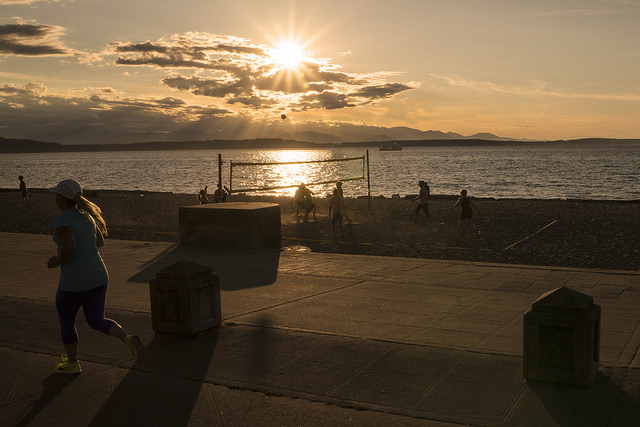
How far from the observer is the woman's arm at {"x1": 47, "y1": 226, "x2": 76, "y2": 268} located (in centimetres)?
536

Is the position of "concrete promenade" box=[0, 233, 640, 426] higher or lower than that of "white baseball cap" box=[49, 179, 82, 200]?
lower

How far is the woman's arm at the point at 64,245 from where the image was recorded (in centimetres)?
536

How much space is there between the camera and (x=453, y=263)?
1215 centimetres

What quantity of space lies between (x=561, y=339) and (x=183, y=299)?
153 inches

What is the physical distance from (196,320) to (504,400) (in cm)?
341

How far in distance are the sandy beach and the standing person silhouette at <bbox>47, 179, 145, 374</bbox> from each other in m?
9.96

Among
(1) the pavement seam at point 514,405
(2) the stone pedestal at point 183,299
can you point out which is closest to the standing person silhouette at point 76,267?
(2) the stone pedestal at point 183,299

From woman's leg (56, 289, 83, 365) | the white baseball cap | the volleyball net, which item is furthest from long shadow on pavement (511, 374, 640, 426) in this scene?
the volleyball net

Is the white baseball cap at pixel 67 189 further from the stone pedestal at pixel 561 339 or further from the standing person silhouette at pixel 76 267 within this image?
the stone pedestal at pixel 561 339

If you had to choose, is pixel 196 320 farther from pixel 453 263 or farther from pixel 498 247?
pixel 498 247

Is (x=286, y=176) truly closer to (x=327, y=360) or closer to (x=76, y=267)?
(x=327, y=360)

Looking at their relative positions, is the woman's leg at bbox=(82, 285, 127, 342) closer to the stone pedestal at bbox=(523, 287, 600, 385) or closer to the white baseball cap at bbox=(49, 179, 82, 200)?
the white baseball cap at bbox=(49, 179, 82, 200)

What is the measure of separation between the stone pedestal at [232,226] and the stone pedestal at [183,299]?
7177mm

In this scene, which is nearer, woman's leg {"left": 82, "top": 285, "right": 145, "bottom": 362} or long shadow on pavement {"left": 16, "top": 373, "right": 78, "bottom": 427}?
long shadow on pavement {"left": 16, "top": 373, "right": 78, "bottom": 427}
